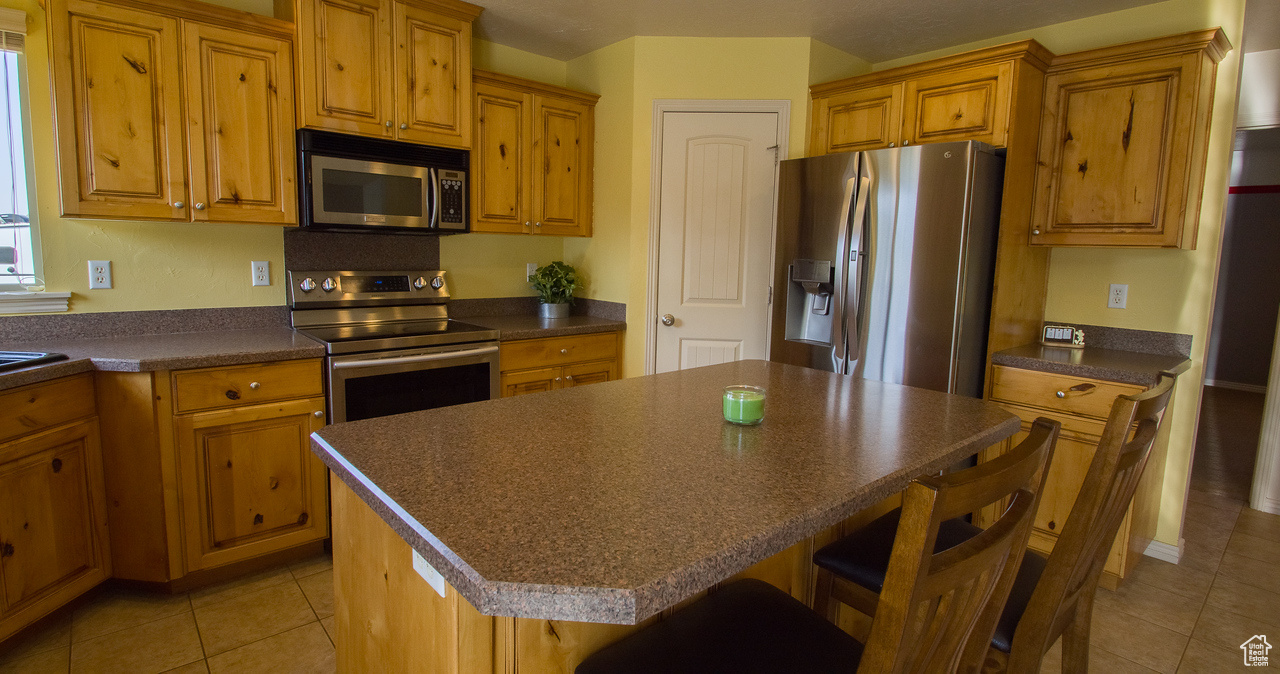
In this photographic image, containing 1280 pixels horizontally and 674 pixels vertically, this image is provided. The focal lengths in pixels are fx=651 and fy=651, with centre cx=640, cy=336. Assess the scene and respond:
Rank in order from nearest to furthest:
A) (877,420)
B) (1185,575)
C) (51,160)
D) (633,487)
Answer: (633,487) → (877,420) → (51,160) → (1185,575)

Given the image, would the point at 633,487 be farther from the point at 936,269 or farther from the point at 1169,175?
the point at 1169,175

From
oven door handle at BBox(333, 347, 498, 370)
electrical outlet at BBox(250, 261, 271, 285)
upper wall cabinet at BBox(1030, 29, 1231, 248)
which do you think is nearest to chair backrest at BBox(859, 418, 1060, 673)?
upper wall cabinet at BBox(1030, 29, 1231, 248)

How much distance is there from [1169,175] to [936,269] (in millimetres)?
885

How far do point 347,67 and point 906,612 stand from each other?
110 inches

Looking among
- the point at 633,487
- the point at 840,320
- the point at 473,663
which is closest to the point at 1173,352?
the point at 840,320

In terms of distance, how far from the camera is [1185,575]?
2.60 m

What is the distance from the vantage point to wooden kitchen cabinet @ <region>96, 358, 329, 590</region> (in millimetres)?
2156

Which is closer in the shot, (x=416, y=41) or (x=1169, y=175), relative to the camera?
(x=1169, y=175)

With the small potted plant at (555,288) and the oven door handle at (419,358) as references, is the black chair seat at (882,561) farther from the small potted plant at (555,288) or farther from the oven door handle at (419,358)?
the small potted plant at (555,288)

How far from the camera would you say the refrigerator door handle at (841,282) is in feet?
9.23

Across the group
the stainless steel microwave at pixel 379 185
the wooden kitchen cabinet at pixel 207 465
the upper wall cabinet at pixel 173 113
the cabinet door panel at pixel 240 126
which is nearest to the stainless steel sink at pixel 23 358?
the wooden kitchen cabinet at pixel 207 465

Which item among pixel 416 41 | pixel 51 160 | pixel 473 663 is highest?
pixel 416 41

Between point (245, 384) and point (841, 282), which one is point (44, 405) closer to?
point (245, 384)

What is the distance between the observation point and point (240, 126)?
2.48m
